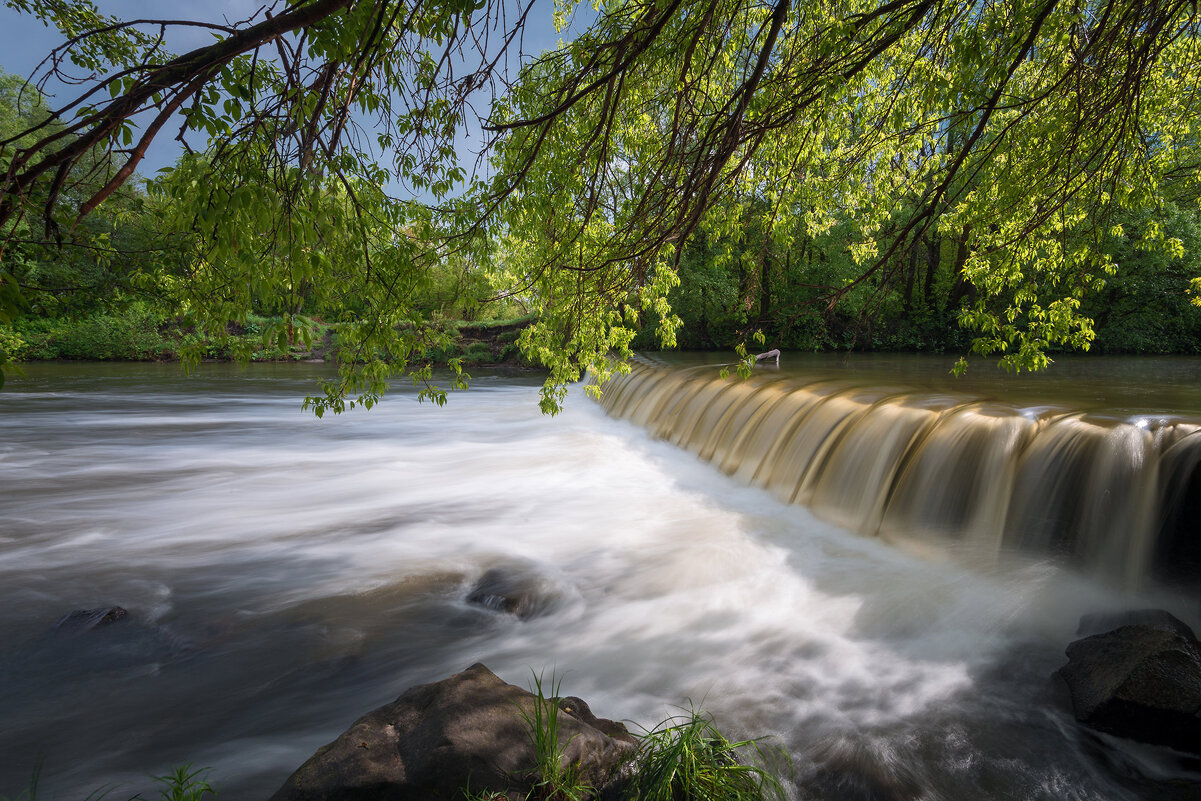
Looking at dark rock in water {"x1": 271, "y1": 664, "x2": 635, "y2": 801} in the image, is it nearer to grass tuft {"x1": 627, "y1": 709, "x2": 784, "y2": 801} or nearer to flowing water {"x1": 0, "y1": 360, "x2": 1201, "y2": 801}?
grass tuft {"x1": 627, "y1": 709, "x2": 784, "y2": 801}

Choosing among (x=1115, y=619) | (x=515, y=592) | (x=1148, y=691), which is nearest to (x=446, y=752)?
(x=515, y=592)

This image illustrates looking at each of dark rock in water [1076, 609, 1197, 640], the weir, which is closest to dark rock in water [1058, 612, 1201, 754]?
dark rock in water [1076, 609, 1197, 640]

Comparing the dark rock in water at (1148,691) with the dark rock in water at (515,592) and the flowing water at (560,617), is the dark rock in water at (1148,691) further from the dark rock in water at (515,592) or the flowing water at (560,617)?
the dark rock in water at (515,592)

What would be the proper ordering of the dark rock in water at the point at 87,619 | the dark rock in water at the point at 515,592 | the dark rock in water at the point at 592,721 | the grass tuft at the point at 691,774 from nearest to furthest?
1. the grass tuft at the point at 691,774
2. the dark rock in water at the point at 592,721
3. the dark rock in water at the point at 87,619
4. the dark rock in water at the point at 515,592

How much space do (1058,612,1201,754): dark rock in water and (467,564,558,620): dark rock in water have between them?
330cm

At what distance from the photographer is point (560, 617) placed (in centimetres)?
442

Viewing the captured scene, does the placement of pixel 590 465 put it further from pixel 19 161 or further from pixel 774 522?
pixel 19 161

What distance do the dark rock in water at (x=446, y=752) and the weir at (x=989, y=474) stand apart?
13.0 feet

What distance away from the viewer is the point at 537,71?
16.4 ft

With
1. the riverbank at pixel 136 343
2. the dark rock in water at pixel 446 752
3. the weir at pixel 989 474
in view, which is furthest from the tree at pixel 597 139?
the riverbank at pixel 136 343

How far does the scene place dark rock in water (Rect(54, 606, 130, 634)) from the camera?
3.96 metres

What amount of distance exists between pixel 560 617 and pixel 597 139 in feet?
11.9

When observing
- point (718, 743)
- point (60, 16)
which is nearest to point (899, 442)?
point (718, 743)

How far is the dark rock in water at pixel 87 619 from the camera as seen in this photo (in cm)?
396
